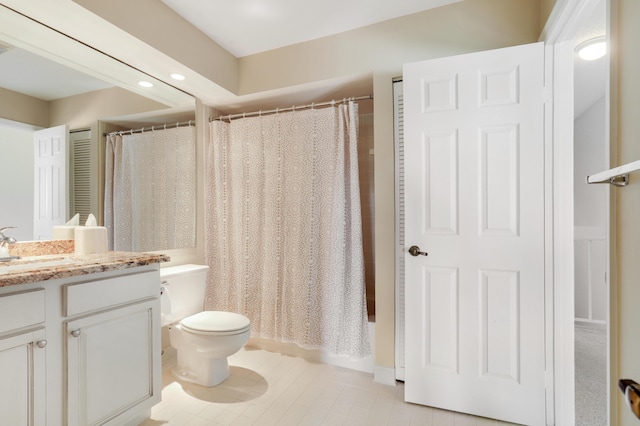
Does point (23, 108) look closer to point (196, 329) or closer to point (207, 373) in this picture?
point (196, 329)

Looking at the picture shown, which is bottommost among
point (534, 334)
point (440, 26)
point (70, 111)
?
point (534, 334)

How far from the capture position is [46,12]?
60.9 inches

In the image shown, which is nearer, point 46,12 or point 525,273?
point 46,12

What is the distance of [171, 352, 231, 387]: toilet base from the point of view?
2.08m

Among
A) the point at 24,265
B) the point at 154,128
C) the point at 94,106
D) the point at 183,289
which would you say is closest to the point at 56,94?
the point at 94,106

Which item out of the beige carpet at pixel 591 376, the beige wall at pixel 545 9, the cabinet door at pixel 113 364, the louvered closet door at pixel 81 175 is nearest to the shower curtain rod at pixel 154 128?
the louvered closet door at pixel 81 175

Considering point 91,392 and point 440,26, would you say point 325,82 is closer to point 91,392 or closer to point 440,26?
point 440,26

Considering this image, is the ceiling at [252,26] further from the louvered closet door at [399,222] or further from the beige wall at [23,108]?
the louvered closet door at [399,222]

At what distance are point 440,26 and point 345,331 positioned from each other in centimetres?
218

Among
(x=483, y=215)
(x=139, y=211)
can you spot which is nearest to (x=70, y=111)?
(x=139, y=211)

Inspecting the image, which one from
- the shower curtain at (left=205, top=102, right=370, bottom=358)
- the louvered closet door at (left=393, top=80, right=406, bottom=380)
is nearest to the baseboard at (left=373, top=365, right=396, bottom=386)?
the louvered closet door at (left=393, top=80, right=406, bottom=380)

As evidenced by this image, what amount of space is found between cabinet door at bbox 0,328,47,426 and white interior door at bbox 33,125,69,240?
2.72ft

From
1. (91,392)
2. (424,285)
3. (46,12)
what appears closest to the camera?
(91,392)

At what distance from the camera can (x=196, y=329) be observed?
194 centimetres
